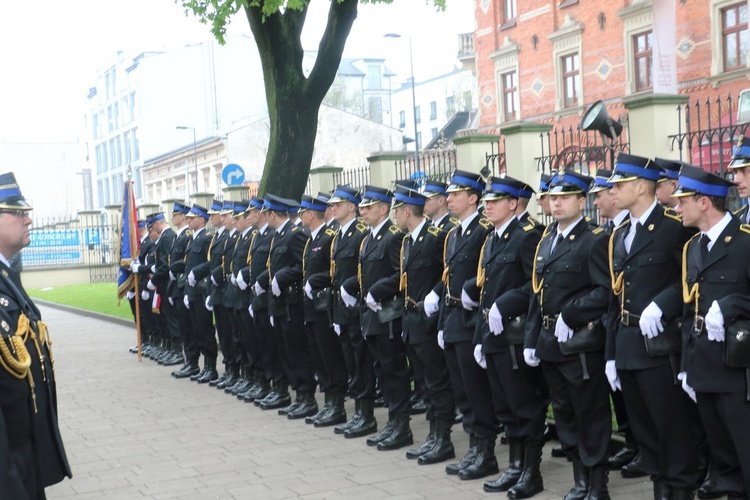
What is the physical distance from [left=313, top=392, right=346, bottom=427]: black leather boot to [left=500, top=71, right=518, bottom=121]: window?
2834 centimetres

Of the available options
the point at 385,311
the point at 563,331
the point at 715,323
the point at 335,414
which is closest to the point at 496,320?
the point at 563,331

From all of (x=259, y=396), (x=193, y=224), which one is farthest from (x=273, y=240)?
(x=193, y=224)

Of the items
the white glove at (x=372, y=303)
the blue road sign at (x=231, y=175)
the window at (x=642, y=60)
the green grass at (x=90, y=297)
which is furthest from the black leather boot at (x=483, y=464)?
the window at (x=642, y=60)

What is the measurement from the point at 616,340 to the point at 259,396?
6101 millimetres

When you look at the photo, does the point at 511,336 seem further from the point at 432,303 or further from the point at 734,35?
the point at 734,35

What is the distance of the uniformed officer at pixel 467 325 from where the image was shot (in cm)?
764

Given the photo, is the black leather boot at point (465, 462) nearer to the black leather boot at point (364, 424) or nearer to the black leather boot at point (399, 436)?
the black leather boot at point (399, 436)

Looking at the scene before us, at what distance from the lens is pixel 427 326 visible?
822cm

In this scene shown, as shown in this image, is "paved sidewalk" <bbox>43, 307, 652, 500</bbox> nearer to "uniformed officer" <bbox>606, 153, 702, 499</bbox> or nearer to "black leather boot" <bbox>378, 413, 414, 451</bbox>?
"black leather boot" <bbox>378, 413, 414, 451</bbox>

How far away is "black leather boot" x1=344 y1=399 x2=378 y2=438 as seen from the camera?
9.30 metres

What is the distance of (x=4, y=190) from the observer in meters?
5.51

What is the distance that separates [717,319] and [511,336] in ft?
6.22

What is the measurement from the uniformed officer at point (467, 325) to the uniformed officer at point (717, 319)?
210 cm

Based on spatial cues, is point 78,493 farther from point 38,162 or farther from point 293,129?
point 38,162
